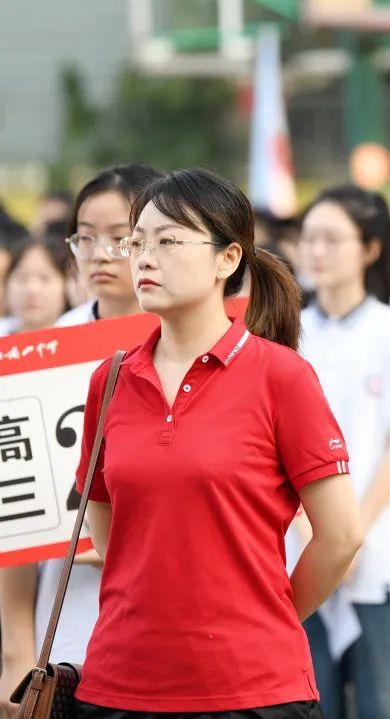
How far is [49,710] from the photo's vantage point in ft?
9.74

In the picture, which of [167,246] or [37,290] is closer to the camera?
[167,246]

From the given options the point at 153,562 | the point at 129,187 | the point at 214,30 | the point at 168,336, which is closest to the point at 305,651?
the point at 153,562

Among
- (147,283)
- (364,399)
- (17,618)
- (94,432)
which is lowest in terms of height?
(17,618)

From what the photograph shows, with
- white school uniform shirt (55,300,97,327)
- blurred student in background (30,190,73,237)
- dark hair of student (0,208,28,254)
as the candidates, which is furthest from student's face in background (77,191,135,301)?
blurred student in background (30,190,73,237)

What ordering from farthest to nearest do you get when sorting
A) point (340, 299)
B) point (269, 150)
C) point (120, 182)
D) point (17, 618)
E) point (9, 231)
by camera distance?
point (269, 150) → point (9, 231) → point (340, 299) → point (120, 182) → point (17, 618)

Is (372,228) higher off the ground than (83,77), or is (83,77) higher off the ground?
(372,228)

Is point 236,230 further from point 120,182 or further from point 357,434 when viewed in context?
point 357,434

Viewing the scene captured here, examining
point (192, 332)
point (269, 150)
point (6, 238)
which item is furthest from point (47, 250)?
point (269, 150)

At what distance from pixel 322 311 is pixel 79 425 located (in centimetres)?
161

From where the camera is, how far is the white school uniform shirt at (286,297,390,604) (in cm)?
486

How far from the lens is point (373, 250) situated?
17.7 feet

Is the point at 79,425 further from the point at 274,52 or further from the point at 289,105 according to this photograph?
the point at 289,105

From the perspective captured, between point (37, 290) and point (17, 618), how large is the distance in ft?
6.09

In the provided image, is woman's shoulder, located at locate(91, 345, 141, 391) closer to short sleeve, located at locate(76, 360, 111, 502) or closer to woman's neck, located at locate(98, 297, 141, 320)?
short sleeve, located at locate(76, 360, 111, 502)
